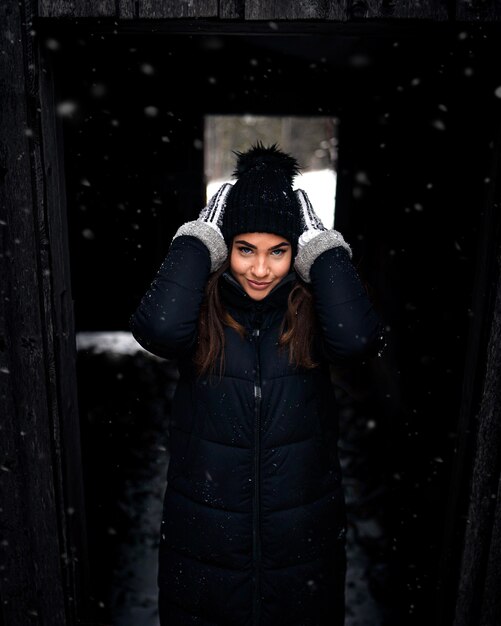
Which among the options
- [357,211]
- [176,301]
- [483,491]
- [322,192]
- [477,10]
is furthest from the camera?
[322,192]

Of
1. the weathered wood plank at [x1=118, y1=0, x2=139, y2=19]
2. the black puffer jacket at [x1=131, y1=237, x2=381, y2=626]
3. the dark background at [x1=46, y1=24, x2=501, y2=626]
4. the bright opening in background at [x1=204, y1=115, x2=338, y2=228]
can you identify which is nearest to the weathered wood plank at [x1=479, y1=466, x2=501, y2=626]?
the dark background at [x1=46, y1=24, x2=501, y2=626]

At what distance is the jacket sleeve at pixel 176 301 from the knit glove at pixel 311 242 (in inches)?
13.9

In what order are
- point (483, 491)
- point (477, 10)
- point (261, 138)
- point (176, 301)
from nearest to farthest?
1. point (477, 10)
2. point (176, 301)
3. point (483, 491)
4. point (261, 138)

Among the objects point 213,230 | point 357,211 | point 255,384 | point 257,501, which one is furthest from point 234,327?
point 357,211

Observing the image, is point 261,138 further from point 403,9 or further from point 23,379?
point 23,379

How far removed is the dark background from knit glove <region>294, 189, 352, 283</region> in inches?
25.7

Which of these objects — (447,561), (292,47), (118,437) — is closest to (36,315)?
(447,561)

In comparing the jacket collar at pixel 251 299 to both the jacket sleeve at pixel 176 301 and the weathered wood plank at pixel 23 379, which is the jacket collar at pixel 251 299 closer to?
the jacket sleeve at pixel 176 301

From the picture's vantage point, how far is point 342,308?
1.76m

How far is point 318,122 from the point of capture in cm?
2595

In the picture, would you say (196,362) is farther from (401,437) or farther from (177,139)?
(177,139)

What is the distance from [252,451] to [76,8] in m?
1.67

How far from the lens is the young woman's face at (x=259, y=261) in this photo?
6.07ft

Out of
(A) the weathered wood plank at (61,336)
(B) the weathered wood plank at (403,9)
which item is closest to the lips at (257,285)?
(A) the weathered wood plank at (61,336)
